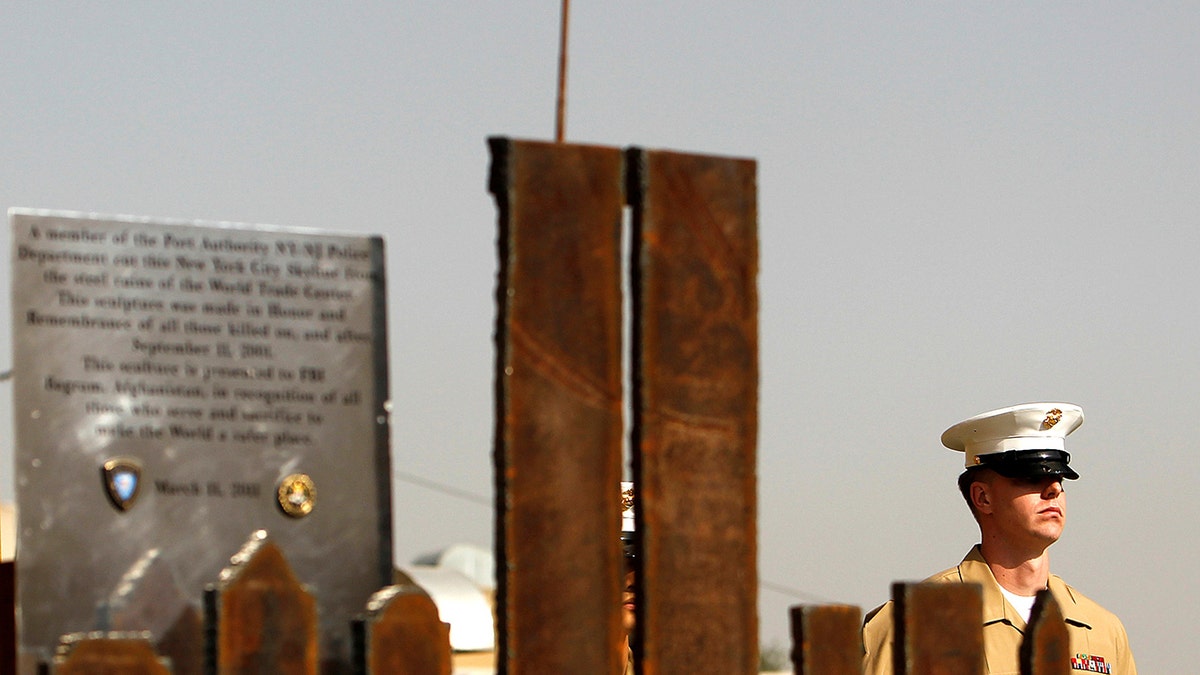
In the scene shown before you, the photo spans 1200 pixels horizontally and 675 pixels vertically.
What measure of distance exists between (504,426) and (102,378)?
0.79 meters

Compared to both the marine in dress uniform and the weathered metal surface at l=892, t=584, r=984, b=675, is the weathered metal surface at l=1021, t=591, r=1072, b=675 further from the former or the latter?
the marine in dress uniform

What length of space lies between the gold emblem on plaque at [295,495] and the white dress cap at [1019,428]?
125 inches

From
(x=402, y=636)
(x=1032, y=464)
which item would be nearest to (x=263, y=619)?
(x=402, y=636)

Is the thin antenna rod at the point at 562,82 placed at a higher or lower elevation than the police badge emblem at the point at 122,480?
higher

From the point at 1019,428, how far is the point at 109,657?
3738 millimetres

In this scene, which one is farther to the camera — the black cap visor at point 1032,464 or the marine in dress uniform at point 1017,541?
the black cap visor at point 1032,464

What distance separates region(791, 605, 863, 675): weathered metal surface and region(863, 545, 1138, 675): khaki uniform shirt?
7.25ft

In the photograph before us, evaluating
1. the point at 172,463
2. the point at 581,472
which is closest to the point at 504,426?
the point at 581,472

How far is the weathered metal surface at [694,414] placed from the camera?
3525 mm

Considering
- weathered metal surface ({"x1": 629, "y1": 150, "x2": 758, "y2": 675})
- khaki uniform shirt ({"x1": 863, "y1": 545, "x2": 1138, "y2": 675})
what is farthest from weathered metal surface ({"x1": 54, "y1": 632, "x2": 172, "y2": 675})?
khaki uniform shirt ({"x1": 863, "y1": 545, "x2": 1138, "y2": 675})

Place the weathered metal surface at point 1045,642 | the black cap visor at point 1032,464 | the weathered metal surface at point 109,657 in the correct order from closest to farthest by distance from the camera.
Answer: the weathered metal surface at point 109,657, the weathered metal surface at point 1045,642, the black cap visor at point 1032,464

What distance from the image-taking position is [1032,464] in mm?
6055

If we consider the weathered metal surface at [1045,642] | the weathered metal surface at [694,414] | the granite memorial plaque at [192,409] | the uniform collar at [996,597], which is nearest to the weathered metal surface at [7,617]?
the granite memorial plaque at [192,409]

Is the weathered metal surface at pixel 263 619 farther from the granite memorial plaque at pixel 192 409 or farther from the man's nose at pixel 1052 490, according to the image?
the man's nose at pixel 1052 490
